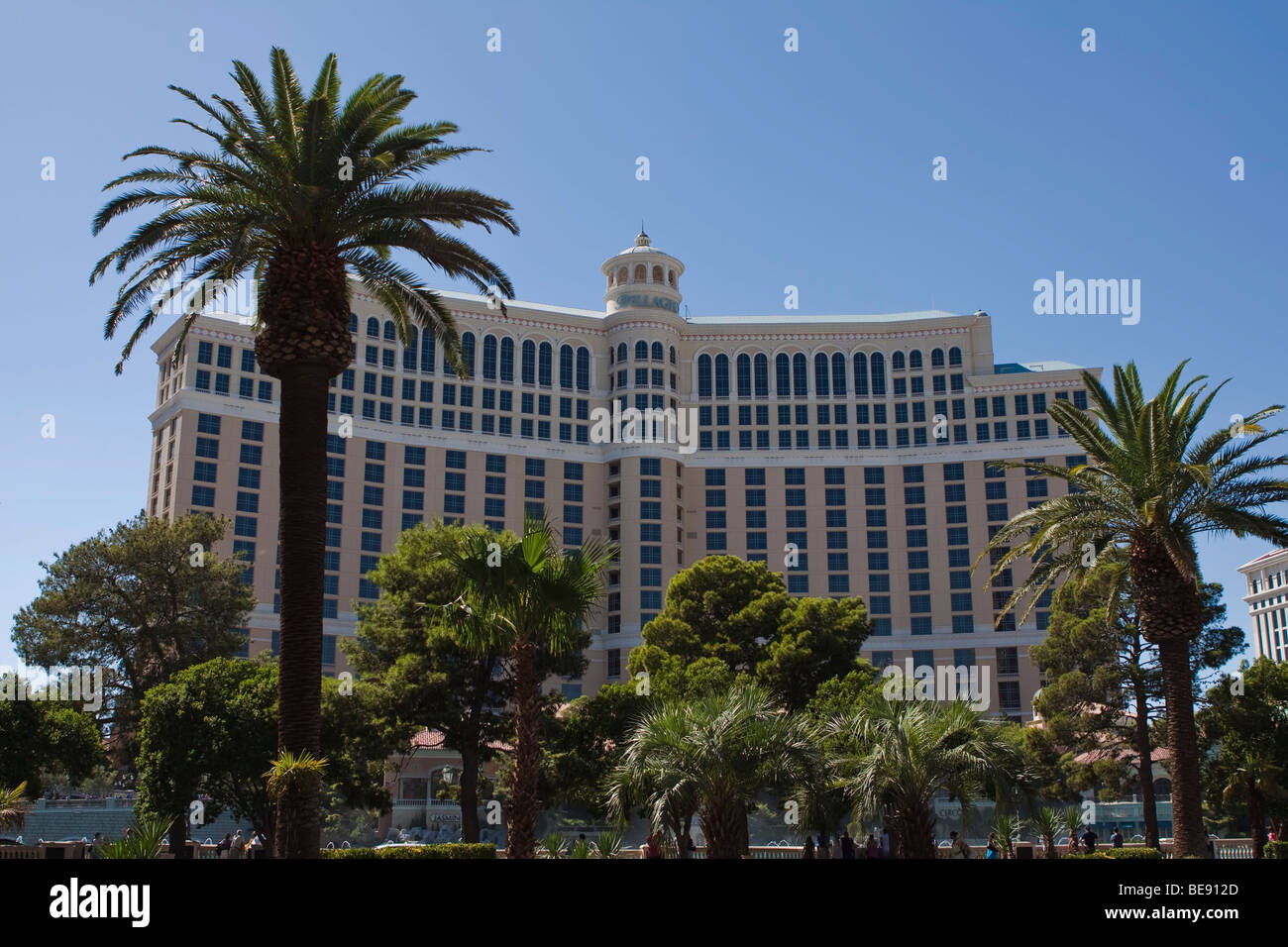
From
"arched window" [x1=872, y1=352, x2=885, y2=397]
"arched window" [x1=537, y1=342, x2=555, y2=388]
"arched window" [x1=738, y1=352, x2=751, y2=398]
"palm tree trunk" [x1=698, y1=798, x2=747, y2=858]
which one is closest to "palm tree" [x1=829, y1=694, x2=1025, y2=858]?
"palm tree trunk" [x1=698, y1=798, x2=747, y2=858]

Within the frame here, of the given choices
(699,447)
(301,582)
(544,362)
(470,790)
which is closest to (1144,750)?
(470,790)

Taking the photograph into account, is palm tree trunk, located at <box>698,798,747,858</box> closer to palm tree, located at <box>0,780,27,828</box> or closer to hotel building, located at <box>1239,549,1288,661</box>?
palm tree, located at <box>0,780,27,828</box>

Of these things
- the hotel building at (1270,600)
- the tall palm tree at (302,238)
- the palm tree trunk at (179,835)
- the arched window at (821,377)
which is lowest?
the palm tree trunk at (179,835)

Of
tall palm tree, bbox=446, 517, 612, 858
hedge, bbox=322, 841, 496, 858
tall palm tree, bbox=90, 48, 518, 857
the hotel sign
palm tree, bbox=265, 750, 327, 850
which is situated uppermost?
the hotel sign

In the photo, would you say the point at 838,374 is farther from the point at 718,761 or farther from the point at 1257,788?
the point at 718,761

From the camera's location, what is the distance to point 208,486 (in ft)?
309

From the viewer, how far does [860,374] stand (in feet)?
372

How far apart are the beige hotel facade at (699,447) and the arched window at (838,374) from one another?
0.21 metres

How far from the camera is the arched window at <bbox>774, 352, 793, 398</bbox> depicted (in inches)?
4434

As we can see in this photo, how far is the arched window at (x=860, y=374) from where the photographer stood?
113125 mm

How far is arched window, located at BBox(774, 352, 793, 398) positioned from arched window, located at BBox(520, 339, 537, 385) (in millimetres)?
23371

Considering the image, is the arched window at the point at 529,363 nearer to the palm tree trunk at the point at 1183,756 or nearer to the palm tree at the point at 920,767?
the palm tree trunk at the point at 1183,756

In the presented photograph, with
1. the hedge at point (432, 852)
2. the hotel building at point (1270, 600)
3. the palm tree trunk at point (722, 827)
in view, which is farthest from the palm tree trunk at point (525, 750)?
the hotel building at point (1270, 600)
